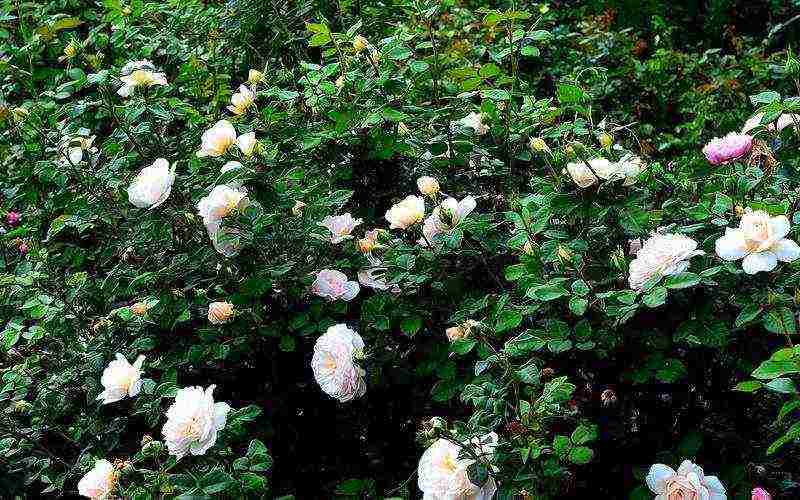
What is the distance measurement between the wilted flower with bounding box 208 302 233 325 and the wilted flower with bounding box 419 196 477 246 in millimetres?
403

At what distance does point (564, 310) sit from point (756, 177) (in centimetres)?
47

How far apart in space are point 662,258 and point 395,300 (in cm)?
57

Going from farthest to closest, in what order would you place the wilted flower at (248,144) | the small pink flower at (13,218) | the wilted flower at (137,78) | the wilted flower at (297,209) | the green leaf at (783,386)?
the small pink flower at (13,218), the wilted flower at (137,78), the wilted flower at (297,209), the wilted flower at (248,144), the green leaf at (783,386)

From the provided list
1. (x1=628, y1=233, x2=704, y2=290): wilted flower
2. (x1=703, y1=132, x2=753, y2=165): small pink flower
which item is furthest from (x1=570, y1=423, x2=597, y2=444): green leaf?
(x1=703, y1=132, x2=753, y2=165): small pink flower

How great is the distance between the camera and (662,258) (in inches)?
57.6

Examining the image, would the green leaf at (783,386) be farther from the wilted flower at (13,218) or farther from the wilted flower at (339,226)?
the wilted flower at (13,218)

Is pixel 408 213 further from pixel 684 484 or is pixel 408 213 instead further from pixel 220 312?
pixel 684 484

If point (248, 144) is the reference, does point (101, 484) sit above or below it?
below

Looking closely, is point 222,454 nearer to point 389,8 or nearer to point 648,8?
point 389,8

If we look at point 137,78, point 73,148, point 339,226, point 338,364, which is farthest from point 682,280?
point 73,148

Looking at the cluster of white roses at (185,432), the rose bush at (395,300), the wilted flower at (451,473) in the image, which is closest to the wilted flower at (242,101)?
the rose bush at (395,300)

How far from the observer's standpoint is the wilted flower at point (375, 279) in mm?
1829

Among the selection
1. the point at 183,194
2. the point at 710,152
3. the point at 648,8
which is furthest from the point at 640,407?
the point at 648,8

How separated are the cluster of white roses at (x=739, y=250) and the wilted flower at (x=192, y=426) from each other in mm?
743
